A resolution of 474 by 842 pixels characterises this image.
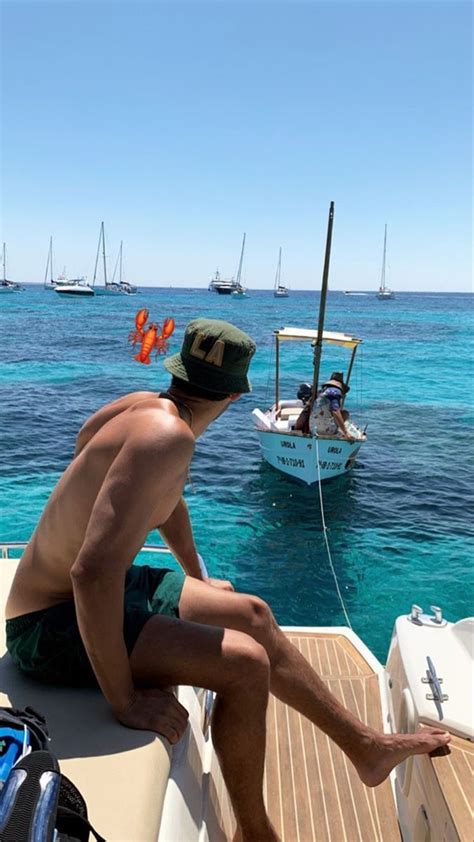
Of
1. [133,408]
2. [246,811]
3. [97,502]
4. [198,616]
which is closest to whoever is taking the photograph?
[97,502]

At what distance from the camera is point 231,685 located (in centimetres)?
189

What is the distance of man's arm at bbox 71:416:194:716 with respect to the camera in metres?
1.72

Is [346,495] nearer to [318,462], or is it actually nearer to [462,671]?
[318,462]

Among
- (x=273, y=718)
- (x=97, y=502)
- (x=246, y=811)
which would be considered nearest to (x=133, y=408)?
(x=97, y=502)

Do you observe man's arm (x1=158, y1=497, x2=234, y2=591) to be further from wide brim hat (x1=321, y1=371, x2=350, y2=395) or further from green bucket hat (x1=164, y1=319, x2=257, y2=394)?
wide brim hat (x1=321, y1=371, x2=350, y2=395)

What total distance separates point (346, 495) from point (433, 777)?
1039cm

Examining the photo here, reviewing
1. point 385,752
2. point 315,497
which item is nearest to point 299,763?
point 385,752

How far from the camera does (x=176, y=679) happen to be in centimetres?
195

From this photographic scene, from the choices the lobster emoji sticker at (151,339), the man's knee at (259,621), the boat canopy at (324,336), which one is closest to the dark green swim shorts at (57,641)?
the man's knee at (259,621)

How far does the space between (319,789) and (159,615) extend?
1.57 metres

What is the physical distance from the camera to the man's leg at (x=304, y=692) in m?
2.17

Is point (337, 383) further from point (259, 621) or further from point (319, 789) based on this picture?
point (259, 621)

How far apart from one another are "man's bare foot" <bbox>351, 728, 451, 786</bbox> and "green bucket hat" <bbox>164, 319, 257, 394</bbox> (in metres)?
1.34

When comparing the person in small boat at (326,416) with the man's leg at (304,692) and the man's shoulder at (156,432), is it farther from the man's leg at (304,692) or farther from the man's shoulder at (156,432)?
the man's shoulder at (156,432)
